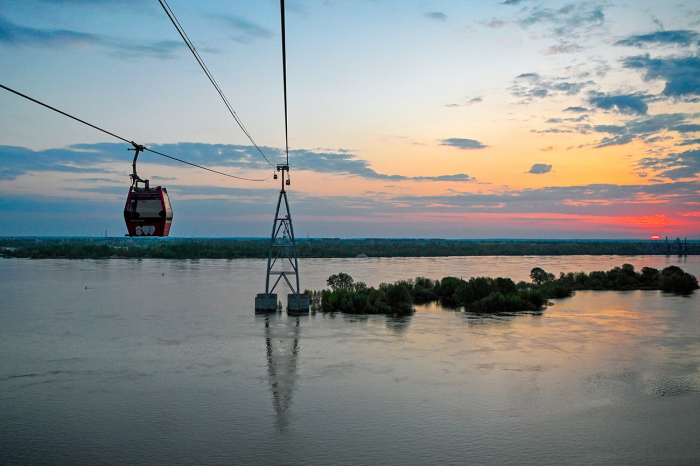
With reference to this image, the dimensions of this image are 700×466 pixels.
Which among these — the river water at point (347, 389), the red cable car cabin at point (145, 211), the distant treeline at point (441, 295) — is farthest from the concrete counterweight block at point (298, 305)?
the red cable car cabin at point (145, 211)

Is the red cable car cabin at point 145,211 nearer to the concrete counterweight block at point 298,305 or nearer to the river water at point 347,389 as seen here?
the river water at point 347,389

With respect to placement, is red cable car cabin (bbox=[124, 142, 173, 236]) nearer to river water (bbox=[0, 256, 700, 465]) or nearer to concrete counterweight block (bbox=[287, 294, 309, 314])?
river water (bbox=[0, 256, 700, 465])

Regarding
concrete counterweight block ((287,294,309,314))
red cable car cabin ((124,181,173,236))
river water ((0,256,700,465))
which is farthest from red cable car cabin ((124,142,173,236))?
concrete counterweight block ((287,294,309,314))

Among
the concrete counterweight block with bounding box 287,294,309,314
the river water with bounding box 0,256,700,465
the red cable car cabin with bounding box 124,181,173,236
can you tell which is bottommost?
the river water with bounding box 0,256,700,465

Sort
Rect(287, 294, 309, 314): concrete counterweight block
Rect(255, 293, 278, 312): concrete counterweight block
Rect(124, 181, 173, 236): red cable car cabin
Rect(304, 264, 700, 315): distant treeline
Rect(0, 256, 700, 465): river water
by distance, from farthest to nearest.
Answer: Rect(304, 264, 700, 315): distant treeline < Rect(255, 293, 278, 312): concrete counterweight block < Rect(287, 294, 309, 314): concrete counterweight block < Rect(0, 256, 700, 465): river water < Rect(124, 181, 173, 236): red cable car cabin

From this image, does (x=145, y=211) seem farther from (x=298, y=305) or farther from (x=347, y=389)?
(x=298, y=305)

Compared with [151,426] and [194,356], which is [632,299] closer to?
[194,356]

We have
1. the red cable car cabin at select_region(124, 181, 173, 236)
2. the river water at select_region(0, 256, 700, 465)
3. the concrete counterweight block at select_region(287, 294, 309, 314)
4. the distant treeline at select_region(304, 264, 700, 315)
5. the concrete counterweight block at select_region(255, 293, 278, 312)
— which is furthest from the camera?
the distant treeline at select_region(304, 264, 700, 315)
